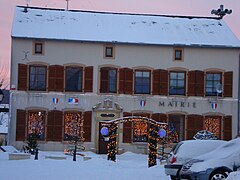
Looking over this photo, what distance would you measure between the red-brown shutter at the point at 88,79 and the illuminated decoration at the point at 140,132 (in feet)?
11.1

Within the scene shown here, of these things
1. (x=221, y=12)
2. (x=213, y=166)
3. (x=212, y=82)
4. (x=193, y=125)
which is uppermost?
(x=221, y=12)

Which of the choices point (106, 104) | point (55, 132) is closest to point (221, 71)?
point (106, 104)

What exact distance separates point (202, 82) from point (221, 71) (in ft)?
4.47

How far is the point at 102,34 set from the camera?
107 ft

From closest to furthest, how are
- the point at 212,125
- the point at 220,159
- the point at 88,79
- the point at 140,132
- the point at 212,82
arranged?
the point at 220,159, the point at 88,79, the point at 140,132, the point at 212,125, the point at 212,82

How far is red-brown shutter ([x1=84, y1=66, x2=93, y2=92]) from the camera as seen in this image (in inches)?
1254

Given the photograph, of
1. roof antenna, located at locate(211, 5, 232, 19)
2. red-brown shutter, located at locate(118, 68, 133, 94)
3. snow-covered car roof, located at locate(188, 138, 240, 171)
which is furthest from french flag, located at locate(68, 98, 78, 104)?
snow-covered car roof, located at locate(188, 138, 240, 171)

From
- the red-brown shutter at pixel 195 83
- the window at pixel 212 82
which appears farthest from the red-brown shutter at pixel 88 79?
the window at pixel 212 82

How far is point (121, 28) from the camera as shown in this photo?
33812 mm

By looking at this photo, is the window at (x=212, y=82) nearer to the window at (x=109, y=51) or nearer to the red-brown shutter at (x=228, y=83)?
the red-brown shutter at (x=228, y=83)

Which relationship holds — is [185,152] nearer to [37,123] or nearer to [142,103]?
[142,103]

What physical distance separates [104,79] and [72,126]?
3.35m

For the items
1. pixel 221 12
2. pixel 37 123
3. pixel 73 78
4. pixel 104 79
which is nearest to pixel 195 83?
pixel 104 79

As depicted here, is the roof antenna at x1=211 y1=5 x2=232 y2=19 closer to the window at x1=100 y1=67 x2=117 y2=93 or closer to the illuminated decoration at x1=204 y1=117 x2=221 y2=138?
the illuminated decoration at x1=204 y1=117 x2=221 y2=138
